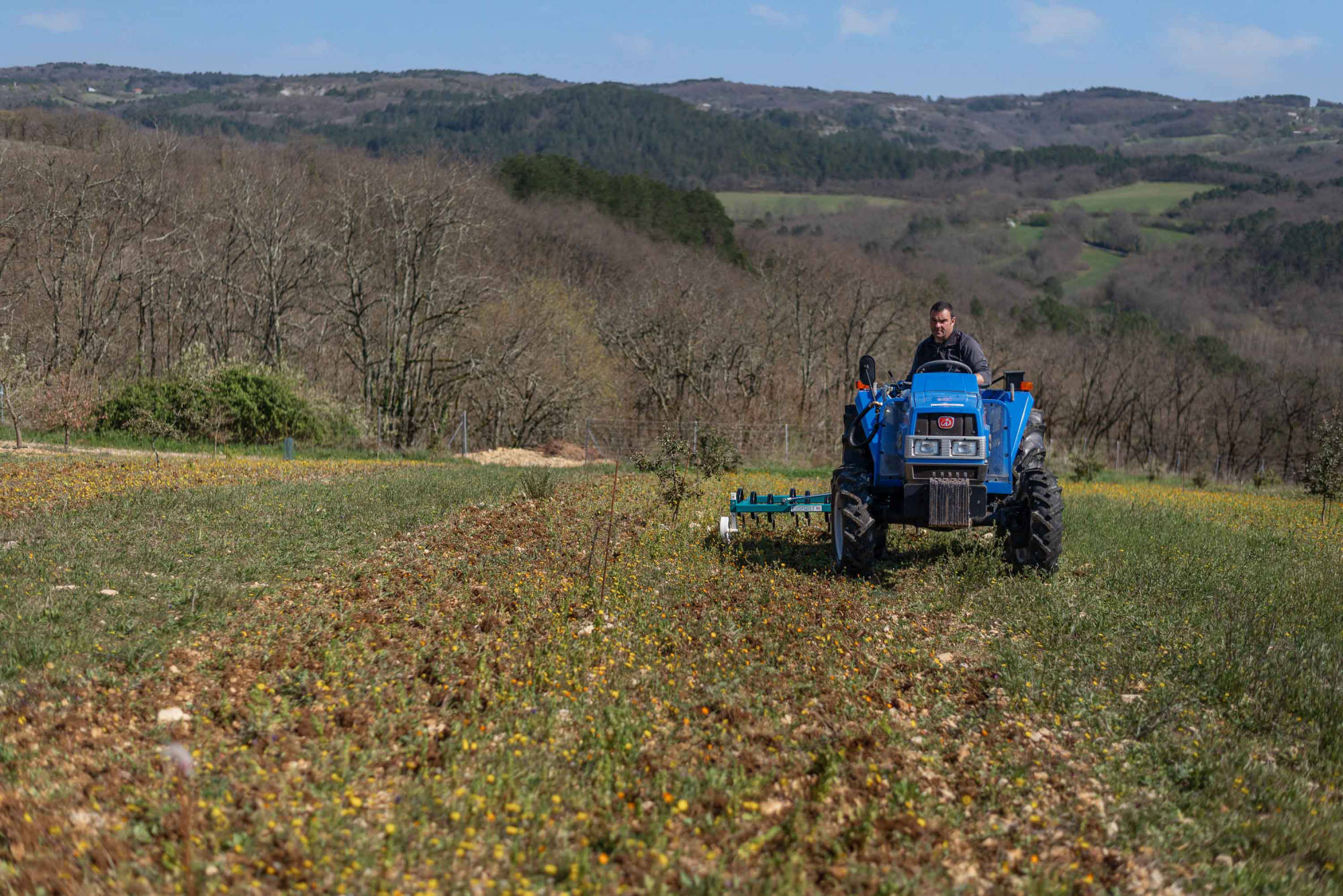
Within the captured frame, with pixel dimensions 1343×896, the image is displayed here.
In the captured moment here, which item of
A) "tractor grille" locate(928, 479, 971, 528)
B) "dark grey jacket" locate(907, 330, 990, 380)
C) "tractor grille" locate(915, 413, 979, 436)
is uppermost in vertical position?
"dark grey jacket" locate(907, 330, 990, 380)

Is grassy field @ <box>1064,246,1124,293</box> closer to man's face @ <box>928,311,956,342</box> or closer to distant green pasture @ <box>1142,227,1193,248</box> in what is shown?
distant green pasture @ <box>1142,227,1193,248</box>

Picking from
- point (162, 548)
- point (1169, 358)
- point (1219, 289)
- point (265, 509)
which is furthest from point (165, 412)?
point (1219, 289)

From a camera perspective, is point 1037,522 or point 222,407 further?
point 222,407

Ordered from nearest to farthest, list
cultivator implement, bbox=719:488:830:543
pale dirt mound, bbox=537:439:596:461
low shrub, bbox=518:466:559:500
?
cultivator implement, bbox=719:488:830:543
low shrub, bbox=518:466:559:500
pale dirt mound, bbox=537:439:596:461

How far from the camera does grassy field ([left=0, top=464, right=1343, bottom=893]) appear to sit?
14.2 ft

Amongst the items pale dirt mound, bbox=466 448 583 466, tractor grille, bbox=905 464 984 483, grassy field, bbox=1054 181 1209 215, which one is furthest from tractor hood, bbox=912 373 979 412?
grassy field, bbox=1054 181 1209 215

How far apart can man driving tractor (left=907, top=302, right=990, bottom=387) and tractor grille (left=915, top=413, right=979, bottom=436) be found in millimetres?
679

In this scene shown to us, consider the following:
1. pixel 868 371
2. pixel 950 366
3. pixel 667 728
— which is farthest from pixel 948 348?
pixel 667 728

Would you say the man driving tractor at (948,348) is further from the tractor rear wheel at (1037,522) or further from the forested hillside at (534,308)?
the forested hillside at (534,308)

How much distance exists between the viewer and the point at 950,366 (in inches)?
361

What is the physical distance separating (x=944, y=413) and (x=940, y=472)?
0.49 m

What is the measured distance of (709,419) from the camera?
34.7 m

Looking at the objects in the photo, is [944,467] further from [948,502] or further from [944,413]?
[944,413]

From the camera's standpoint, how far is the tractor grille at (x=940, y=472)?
28.5ft
